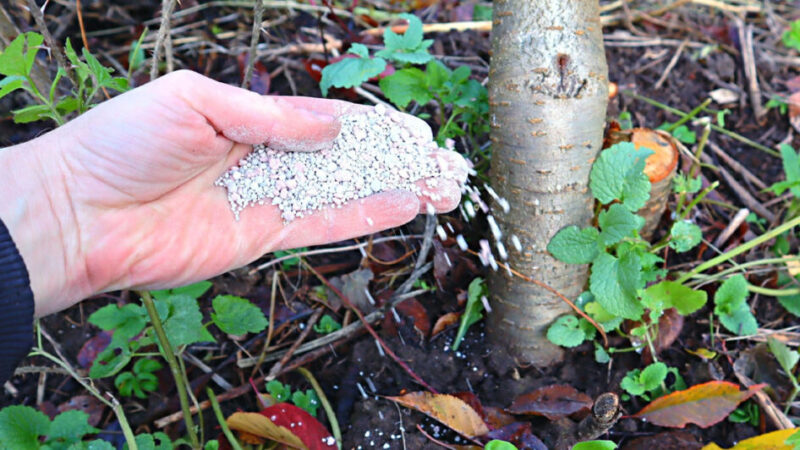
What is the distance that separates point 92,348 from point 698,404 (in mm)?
1701

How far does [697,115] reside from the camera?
2.37 m

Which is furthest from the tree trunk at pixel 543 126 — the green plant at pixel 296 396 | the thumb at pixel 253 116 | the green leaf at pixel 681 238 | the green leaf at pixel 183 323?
the green leaf at pixel 183 323

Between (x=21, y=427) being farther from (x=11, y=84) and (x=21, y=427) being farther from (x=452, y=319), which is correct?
(x=452, y=319)

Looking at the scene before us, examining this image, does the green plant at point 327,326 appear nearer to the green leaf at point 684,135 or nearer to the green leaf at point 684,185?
the green leaf at point 684,185

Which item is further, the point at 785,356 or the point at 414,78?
the point at 414,78

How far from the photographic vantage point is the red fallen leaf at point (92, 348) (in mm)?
1752

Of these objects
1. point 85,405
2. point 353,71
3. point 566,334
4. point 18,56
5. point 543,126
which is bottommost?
point 85,405

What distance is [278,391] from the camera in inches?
64.6

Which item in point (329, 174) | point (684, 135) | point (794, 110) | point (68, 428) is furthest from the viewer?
point (794, 110)

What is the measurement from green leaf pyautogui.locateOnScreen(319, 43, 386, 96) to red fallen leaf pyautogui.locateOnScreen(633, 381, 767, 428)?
1.15 meters

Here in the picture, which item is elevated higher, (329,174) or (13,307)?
(329,174)

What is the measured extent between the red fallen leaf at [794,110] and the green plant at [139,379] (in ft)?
8.02

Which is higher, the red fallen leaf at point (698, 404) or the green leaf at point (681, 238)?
the green leaf at point (681, 238)

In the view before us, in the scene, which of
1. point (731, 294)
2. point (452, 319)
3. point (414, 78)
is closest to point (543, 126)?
point (414, 78)
